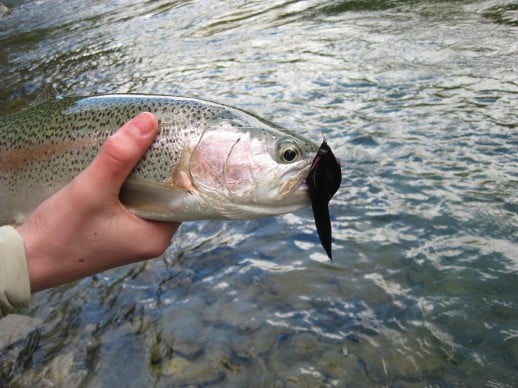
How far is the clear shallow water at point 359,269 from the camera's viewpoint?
2834mm

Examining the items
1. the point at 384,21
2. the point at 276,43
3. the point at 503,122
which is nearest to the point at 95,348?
the point at 503,122

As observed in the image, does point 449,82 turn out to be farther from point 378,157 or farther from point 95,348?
point 95,348

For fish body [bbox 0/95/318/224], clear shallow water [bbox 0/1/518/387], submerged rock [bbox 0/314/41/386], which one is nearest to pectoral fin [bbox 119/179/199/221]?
fish body [bbox 0/95/318/224]

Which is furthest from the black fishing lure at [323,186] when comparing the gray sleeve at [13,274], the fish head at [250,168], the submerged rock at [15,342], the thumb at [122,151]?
the submerged rock at [15,342]

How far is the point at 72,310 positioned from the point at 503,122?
3686 mm

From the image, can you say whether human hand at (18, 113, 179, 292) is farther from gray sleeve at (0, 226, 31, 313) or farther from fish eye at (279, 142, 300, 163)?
fish eye at (279, 142, 300, 163)

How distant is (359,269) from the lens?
3404 millimetres

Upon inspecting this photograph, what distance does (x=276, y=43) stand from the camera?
8109 millimetres

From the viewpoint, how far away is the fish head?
2020 mm

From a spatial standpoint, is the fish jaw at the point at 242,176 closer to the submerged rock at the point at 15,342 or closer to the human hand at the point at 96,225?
the human hand at the point at 96,225

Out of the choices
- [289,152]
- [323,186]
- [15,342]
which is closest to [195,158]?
[289,152]

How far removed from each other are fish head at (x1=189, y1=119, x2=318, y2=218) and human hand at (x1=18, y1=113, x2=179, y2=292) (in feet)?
0.78

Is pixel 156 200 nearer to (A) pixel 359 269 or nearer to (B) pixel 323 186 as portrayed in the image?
(B) pixel 323 186

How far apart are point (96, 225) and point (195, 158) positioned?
464 millimetres
